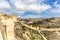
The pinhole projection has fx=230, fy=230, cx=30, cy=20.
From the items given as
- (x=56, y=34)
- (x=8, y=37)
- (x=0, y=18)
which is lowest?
(x=56, y=34)

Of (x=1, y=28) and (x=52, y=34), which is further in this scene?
(x=52, y=34)

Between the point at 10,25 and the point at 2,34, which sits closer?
the point at 2,34

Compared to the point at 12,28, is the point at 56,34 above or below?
below

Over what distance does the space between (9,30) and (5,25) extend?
1.10 m

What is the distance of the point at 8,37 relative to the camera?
3412 cm

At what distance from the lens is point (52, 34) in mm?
90375

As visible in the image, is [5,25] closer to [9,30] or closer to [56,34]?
[9,30]

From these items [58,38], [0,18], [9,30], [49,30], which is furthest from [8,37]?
[49,30]

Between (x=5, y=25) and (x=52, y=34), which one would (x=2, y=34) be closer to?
(x=5, y=25)

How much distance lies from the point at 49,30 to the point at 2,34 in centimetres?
6354

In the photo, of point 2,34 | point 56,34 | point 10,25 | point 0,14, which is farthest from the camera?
point 56,34

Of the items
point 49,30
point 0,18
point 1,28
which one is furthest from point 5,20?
point 49,30

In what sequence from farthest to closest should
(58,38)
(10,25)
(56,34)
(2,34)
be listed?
(56,34)
(58,38)
(10,25)
(2,34)

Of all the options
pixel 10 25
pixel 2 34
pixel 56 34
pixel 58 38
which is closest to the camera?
pixel 2 34
